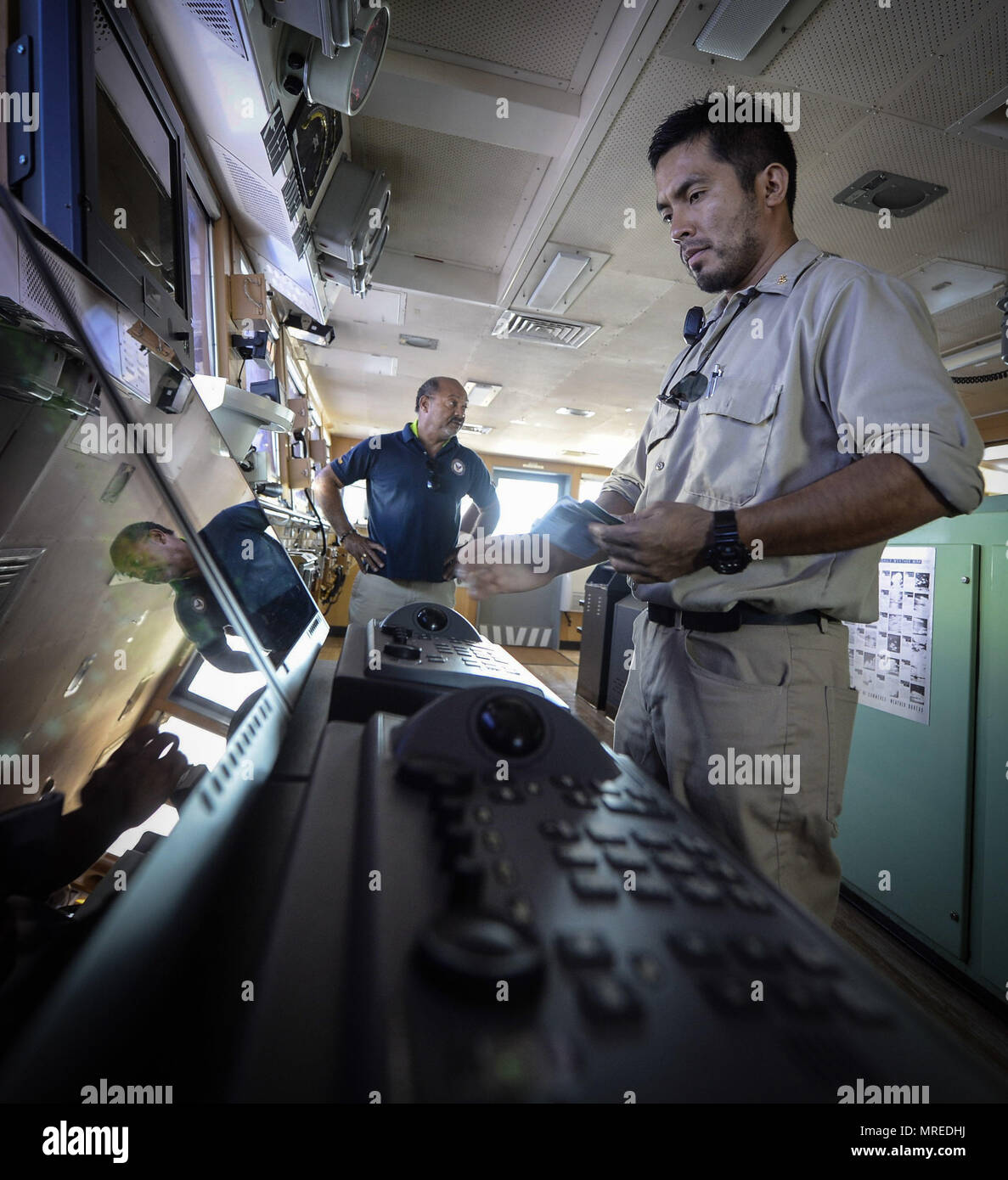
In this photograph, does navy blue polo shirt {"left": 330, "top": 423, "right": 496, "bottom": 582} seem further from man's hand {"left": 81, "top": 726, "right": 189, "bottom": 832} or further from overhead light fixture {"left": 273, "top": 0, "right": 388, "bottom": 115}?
man's hand {"left": 81, "top": 726, "right": 189, "bottom": 832}

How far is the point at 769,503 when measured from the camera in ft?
2.58

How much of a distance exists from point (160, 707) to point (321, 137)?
97.6 inches

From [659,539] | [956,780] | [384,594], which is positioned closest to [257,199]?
[384,594]

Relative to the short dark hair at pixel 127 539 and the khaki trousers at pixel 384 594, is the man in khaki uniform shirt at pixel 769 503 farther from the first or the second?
the khaki trousers at pixel 384 594

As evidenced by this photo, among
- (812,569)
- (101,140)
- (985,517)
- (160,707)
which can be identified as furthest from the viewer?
(985,517)

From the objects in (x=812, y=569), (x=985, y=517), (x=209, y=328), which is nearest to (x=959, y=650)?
(x=985, y=517)

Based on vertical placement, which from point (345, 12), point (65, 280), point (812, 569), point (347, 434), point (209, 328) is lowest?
point (812, 569)

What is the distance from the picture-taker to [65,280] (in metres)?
0.50

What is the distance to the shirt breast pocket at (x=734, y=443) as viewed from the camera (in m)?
0.91

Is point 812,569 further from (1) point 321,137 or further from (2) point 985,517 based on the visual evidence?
(1) point 321,137

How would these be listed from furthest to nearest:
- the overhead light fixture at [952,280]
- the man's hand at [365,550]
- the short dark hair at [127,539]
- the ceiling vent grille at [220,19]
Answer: the overhead light fixture at [952,280] → the man's hand at [365,550] → the ceiling vent grille at [220,19] → the short dark hair at [127,539]

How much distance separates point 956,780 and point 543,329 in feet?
11.3

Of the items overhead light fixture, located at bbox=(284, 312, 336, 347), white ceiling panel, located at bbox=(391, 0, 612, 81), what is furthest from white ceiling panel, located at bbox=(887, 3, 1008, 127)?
overhead light fixture, located at bbox=(284, 312, 336, 347)

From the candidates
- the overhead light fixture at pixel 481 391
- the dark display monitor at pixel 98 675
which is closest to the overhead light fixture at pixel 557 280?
the overhead light fixture at pixel 481 391
